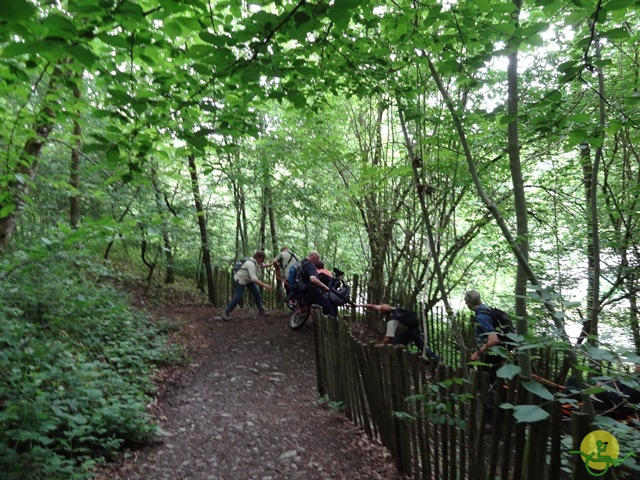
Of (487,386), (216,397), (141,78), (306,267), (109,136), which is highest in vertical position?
(141,78)

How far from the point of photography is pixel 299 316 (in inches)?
331

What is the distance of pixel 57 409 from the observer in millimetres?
3455

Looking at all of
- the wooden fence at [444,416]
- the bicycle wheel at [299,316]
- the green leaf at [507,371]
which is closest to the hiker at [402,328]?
the wooden fence at [444,416]

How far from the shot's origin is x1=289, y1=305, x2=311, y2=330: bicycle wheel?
8297 mm

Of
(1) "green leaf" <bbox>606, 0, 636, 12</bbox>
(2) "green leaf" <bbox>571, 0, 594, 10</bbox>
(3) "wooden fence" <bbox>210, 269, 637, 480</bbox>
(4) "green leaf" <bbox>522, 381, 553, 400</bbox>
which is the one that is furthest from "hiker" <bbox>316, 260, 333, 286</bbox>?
(1) "green leaf" <bbox>606, 0, 636, 12</bbox>

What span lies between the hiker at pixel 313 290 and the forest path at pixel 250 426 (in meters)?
0.84

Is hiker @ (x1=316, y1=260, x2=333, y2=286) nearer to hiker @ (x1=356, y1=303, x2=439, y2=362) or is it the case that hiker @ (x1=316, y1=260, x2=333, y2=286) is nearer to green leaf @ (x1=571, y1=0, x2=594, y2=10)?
hiker @ (x1=356, y1=303, x2=439, y2=362)

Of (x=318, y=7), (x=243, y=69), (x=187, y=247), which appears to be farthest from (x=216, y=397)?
(x=187, y=247)

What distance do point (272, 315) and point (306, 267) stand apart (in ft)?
7.80

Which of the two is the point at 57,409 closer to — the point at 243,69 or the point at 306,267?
the point at 243,69

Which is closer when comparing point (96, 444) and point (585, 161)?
point (96, 444)

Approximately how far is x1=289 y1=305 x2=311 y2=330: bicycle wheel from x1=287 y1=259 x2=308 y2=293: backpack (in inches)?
15.8

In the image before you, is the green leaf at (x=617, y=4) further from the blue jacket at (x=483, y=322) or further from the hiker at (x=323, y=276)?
the hiker at (x=323, y=276)

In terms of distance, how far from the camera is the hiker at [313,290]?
780cm
